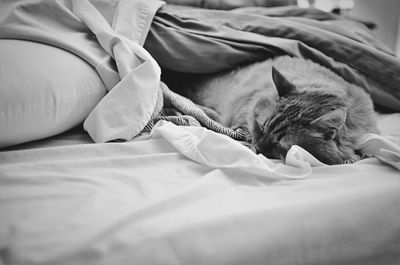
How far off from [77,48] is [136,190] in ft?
1.50

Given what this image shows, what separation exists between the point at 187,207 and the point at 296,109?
531 mm

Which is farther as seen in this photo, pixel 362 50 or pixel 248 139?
pixel 362 50

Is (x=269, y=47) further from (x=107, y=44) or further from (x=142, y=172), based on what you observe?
(x=142, y=172)

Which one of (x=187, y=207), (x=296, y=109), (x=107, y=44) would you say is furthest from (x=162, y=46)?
(x=187, y=207)

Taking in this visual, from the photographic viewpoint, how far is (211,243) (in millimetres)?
568

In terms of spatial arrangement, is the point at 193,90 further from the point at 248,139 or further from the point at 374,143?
the point at 374,143

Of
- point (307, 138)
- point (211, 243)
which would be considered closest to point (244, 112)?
point (307, 138)

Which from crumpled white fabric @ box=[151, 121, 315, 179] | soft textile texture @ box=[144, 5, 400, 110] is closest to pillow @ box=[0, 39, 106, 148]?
crumpled white fabric @ box=[151, 121, 315, 179]

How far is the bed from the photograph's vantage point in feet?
1.84

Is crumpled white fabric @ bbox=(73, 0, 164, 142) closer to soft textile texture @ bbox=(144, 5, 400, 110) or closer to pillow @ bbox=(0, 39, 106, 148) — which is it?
pillow @ bbox=(0, 39, 106, 148)

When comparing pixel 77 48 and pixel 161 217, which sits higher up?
pixel 77 48

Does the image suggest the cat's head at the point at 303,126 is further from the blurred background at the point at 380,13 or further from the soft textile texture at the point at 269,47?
the blurred background at the point at 380,13

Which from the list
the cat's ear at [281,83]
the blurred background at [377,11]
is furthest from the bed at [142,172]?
the blurred background at [377,11]

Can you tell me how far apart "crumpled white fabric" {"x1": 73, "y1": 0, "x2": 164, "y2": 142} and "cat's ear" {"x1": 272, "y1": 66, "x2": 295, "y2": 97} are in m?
0.32
